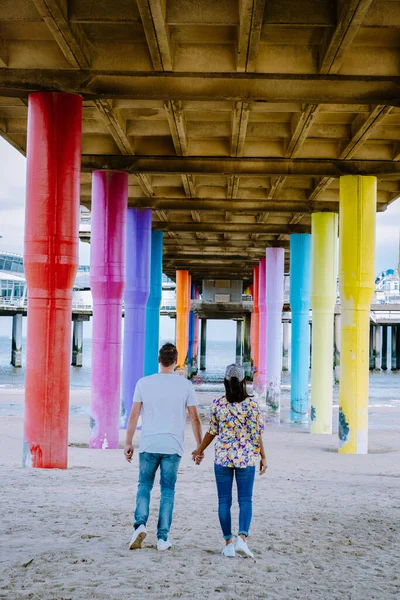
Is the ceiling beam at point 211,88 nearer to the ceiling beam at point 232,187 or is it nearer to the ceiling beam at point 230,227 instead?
the ceiling beam at point 232,187

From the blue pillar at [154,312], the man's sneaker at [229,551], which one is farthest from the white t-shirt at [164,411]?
the blue pillar at [154,312]

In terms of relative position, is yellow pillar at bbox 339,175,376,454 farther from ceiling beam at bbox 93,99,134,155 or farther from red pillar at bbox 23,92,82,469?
red pillar at bbox 23,92,82,469

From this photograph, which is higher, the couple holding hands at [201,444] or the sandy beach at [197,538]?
the couple holding hands at [201,444]

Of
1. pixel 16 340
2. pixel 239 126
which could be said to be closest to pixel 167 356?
pixel 239 126

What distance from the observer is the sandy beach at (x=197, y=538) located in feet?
18.7

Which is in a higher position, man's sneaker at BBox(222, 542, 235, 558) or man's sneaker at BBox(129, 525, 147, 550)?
man's sneaker at BBox(129, 525, 147, 550)

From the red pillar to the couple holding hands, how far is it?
5113 mm

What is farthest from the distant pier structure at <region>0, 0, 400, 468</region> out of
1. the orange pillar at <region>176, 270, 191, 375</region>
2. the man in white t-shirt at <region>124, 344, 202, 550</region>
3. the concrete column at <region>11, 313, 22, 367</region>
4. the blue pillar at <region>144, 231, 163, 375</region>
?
the concrete column at <region>11, 313, 22, 367</region>

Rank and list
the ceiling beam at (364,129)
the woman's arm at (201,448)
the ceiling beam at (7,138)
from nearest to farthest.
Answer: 1. the woman's arm at (201,448)
2. the ceiling beam at (364,129)
3. the ceiling beam at (7,138)

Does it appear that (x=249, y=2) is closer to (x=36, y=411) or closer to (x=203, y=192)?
(x=36, y=411)

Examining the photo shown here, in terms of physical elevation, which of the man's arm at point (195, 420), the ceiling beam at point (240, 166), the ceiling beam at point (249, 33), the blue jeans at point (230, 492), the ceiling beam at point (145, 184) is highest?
the ceiling beam at point (249, 33)

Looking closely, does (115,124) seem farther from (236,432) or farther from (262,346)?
(262,346)

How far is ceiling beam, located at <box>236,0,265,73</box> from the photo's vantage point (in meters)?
9.13

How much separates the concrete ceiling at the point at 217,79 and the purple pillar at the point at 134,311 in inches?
176
